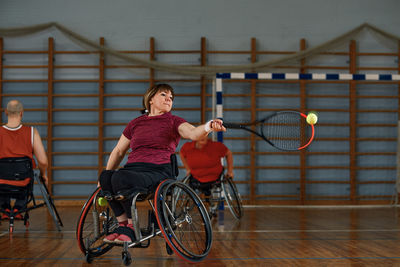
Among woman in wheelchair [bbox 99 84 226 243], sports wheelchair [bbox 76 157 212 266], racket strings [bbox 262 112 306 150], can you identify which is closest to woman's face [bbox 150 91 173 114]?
woman in wheelchair [bbox 99 84 226 243]

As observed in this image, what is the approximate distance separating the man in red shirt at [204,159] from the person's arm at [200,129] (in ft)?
6.94

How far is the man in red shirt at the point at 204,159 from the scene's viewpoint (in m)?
4.21

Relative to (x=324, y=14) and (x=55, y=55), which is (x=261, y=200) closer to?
(x=324, y=14)

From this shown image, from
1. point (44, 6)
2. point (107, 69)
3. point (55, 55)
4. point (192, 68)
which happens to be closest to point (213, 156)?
point (192, 68)

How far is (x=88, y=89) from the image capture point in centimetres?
629

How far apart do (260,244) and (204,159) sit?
147cm

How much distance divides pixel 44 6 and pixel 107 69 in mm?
1296

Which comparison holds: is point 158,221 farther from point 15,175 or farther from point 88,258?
point 15,175

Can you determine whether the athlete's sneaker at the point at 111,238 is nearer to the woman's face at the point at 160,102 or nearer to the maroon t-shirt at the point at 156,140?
the maroon t-shirt at the point at 156,140

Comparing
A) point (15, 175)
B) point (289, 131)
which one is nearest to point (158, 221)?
point (289, 131)

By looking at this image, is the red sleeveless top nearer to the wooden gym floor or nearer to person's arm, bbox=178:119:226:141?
the wooden gym floor

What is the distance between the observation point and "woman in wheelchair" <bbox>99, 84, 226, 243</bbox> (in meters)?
1.92

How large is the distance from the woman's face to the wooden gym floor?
2.63ft

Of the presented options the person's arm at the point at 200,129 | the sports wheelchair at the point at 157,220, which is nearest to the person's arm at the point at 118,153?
the sports wheelchair at the point at 157,220
